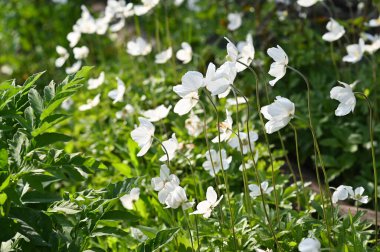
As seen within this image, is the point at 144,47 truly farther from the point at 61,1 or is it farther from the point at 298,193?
the point at 61,1

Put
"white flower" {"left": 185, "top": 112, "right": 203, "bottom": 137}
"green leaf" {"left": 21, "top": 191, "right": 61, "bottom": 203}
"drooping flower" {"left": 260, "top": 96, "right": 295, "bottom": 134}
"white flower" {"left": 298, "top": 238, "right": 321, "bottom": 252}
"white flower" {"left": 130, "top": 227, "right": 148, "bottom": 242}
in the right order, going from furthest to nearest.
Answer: "white flower" {"left": 185, "top": 112, "right": 203, "bottom": 137}, "white flower" {"left": 130, "top": 227, "right": 148, "bottom": 242}, "green leaf" {"left": 21, "top": 191, "right": 61, "bottom": 203}, "drooping flower" {"left": 260, "top": 96, "right": 295, "bottom": 134}, "white flower" {"left": 298, "top": 238, "right": 321, "bottom": 252}

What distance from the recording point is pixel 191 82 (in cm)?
184

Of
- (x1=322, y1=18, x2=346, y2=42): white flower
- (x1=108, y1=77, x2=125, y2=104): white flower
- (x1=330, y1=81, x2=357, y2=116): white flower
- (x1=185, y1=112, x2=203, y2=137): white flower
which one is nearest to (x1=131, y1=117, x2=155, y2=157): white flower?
(x1=330, y1=81, x2=357, y2=116): white flower

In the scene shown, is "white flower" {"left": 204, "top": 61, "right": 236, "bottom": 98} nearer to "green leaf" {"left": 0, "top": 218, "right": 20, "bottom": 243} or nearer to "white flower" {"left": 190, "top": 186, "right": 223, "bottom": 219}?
"white flower" {"left": 190, "top": 186, "right": 223, "bottom": 219}

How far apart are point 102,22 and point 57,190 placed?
0.93m

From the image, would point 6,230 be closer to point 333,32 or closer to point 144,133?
point 144,133

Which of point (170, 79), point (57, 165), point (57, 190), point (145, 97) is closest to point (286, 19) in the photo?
point (170, 79)

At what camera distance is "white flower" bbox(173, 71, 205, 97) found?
1.82 m

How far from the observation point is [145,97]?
343cm

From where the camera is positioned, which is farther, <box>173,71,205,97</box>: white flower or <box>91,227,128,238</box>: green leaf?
<box>91,227,128,238</box>: green leaf

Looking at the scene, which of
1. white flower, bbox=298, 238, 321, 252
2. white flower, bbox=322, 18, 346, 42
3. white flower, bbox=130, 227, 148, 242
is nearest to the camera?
white flower, bbox=298, 238, 321, 252

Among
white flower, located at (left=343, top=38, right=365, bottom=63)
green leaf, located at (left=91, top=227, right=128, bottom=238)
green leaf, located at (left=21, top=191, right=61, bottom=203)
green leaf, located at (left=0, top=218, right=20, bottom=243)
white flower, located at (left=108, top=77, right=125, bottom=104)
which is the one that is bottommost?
white flower, located at (left=343, top=38, right=365, bottom=63)

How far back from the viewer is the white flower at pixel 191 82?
5.98 ft

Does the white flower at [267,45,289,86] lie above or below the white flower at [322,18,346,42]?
above
